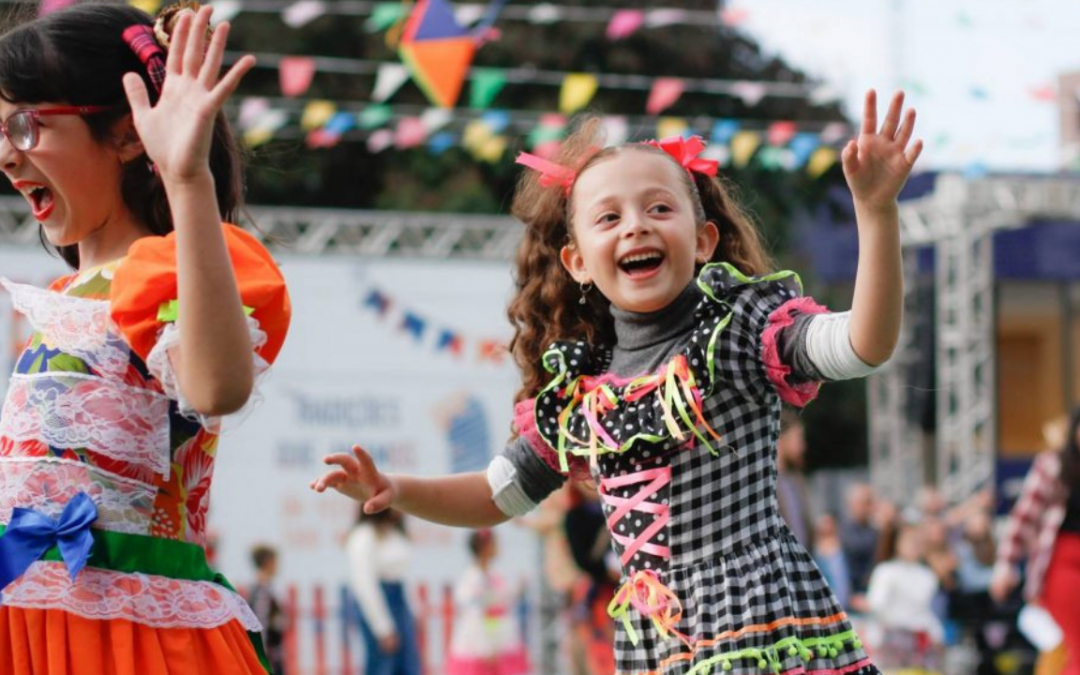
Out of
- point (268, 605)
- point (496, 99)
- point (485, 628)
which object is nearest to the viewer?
point (268, 605)

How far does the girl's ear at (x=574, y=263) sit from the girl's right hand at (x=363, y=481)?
52 centimetres

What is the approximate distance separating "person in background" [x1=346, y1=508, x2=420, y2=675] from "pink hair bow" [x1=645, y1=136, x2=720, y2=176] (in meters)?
6.27

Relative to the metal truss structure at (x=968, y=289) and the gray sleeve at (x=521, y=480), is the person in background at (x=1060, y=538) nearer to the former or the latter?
the gray sleeve at (x=521, y=480)

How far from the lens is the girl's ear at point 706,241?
320 centimetres

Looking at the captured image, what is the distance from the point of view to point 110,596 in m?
2.42

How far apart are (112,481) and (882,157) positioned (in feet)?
3.96

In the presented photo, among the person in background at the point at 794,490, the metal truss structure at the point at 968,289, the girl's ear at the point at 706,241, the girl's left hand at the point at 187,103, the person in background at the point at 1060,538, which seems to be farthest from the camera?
the metal truss structure at the point at 968,289

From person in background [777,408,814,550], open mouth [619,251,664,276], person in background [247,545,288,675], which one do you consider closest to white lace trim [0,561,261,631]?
open mouth [619,251,664,276]

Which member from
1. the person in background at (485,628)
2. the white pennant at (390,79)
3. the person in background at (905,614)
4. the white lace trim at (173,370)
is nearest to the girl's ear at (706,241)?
the white lace trim at (173,370)

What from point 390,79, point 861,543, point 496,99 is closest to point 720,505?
point 390,79

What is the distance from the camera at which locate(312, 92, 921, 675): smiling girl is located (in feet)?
9.02

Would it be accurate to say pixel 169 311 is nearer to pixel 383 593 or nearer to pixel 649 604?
pixel 649 604

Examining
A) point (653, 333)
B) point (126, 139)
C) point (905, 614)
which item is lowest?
point (905, 614)

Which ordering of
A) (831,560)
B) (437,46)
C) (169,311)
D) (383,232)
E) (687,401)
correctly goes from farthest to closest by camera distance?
1. (383,232)
2. (831,560)
3. (437,46)
4. (687,401)
5. (169,311)
